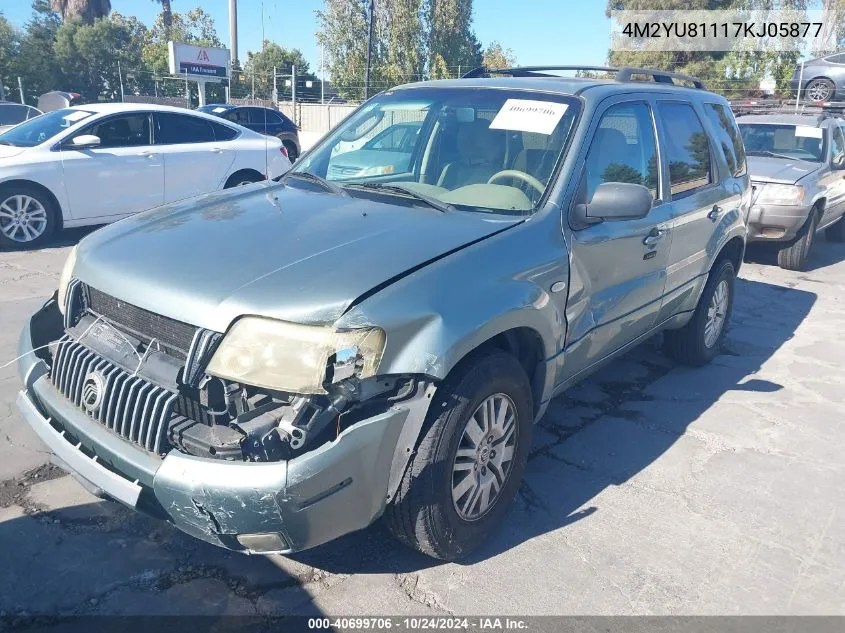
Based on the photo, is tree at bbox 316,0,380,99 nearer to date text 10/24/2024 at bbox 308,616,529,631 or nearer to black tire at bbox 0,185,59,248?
black tire at bbox 0,185,59,248

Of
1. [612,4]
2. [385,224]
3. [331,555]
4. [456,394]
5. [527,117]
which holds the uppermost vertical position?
[612,4]

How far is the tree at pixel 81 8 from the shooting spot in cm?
5334

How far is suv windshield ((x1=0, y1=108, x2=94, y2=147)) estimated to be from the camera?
26.2 ft

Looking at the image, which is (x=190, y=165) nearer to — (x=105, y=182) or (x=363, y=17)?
(x=105, y=182)

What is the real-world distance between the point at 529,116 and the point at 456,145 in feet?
1.35

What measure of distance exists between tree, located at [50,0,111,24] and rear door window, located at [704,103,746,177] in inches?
2317

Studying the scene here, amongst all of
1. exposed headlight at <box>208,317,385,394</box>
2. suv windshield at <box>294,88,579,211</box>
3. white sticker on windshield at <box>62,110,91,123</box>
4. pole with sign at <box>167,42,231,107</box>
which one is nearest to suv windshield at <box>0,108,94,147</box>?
white sticker on windshield at <box>62,110,91,123</box>

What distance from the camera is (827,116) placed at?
10125 mm

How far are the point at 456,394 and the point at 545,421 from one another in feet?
6.10

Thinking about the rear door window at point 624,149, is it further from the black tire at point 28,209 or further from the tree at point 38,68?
the tree at point 38,68

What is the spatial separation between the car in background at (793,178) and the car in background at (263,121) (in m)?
10.3

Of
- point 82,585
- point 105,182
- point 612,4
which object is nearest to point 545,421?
point 82,585

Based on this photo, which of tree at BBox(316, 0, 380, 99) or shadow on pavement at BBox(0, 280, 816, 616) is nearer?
shadow on pavement at BBox(0, 280, 816, 616)

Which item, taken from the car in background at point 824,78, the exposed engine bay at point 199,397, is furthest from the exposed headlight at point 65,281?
the car in background at point 824,78
